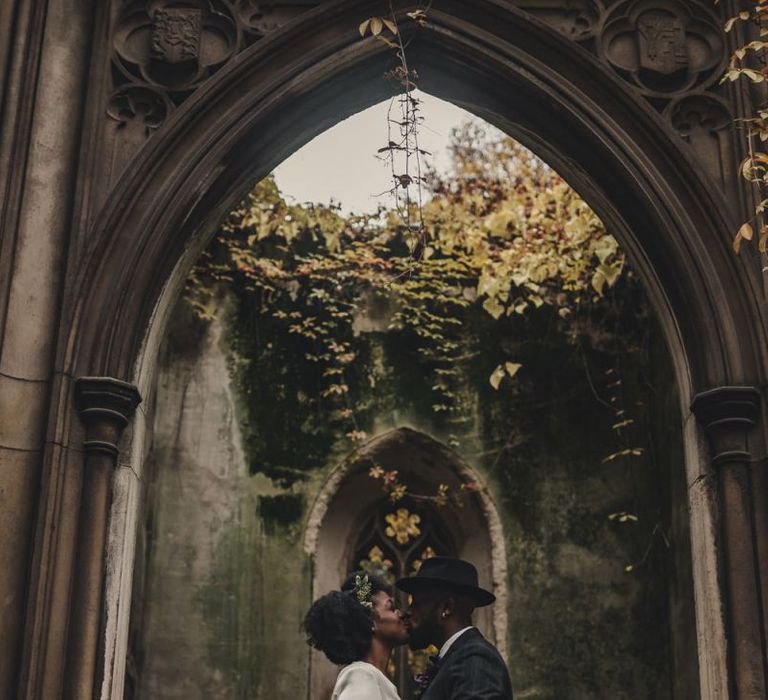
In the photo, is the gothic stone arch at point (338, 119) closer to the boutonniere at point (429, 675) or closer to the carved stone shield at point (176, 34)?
the carved stone shield at point (176, 34)

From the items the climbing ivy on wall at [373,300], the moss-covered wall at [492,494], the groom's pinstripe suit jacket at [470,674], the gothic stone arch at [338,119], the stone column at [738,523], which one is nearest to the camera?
the groom's pinstripe suit jacket at [470,674]

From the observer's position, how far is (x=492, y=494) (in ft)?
30.2

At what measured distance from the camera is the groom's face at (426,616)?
4578mm

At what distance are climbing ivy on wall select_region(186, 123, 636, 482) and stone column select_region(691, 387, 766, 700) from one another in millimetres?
3574

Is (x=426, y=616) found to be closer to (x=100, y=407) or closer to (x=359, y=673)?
(x=359, y=673)

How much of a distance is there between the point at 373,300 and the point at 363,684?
5.32 meters

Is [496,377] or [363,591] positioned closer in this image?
[363,591]

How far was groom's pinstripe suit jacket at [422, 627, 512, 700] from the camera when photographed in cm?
421

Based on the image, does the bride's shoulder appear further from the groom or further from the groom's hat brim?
the groom's hat brim

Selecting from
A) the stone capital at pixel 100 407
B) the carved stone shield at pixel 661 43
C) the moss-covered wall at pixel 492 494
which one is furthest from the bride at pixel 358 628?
the moss-covered wall at pixel 492 494

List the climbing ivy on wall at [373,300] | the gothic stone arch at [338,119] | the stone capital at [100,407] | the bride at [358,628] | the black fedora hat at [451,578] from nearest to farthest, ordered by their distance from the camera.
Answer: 1. the black fedora hat at [451,578]
2. the bride at [358,628]
3. the gothic stone arch at [338,119]
4. the stone capital at [100,407]
5. the climbing ivy on wall at [373,300]

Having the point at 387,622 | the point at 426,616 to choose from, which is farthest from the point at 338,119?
the point at 426,616

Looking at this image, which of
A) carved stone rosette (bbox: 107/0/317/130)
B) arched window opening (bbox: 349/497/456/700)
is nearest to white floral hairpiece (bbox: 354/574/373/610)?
carved stone rosette (bbox: 107/0/317/130)

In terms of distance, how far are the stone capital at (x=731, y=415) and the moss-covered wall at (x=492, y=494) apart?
2666mm
